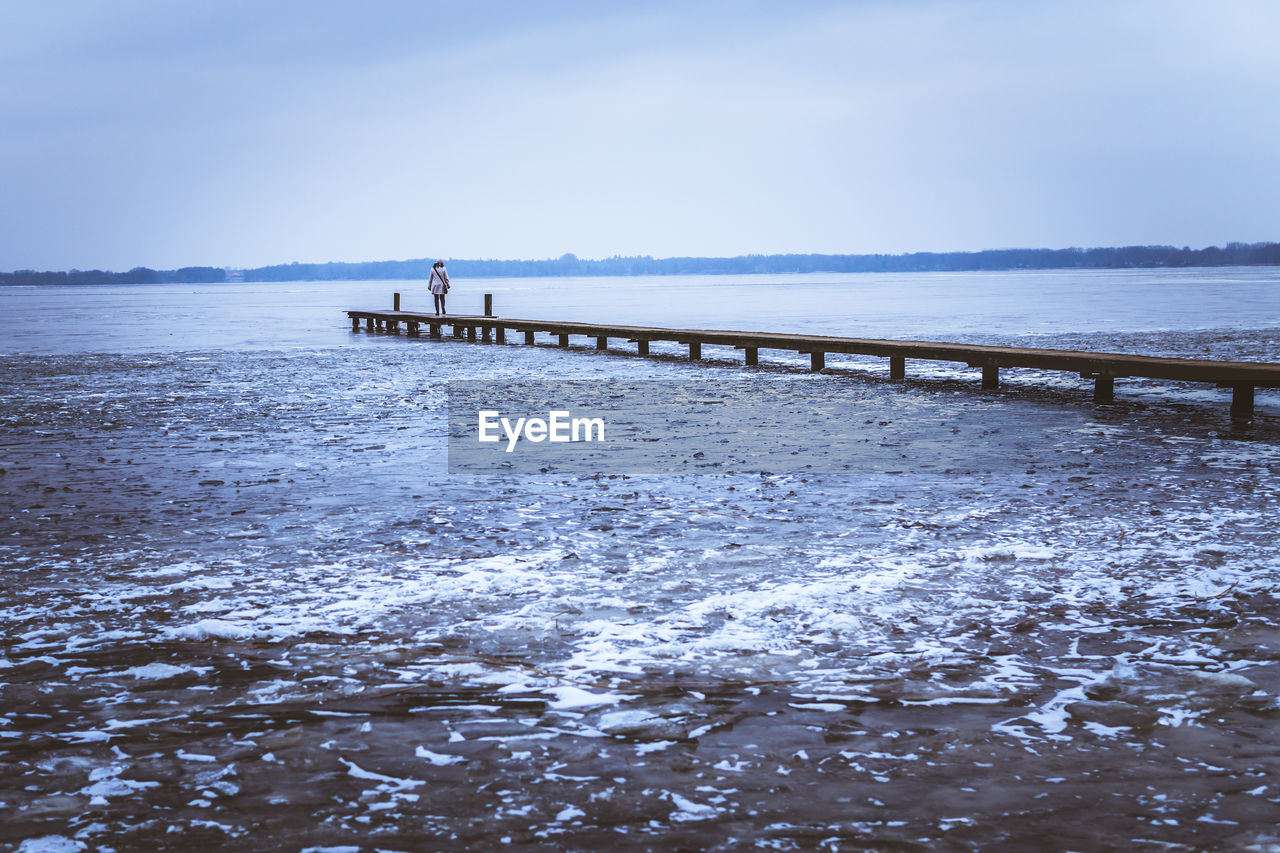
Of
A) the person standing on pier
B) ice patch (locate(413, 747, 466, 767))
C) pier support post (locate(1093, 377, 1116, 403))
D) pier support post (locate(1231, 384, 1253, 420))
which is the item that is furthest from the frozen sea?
the person standing on pier

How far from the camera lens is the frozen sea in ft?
9.68

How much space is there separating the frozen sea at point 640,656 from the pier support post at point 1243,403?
2859 mm

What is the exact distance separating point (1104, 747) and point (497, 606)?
2496mm

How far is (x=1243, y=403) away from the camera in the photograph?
1152 centimetres

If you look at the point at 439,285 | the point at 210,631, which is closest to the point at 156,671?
the point at 210,631

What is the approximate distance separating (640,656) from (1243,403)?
978cm

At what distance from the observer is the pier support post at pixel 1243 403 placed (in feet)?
37.6

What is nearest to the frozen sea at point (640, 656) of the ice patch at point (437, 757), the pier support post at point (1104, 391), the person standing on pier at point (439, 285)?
the ice patch at point (437, 757)

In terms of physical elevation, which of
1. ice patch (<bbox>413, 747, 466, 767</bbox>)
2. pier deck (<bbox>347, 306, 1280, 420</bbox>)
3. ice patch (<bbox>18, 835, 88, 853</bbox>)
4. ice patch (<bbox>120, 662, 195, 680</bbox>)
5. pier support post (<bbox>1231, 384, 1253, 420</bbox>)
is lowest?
ice patch (<bbox>18, 835, 88, 853</bbox>)

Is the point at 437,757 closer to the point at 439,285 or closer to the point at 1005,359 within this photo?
the point at 1005,359

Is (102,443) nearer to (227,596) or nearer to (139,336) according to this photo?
(227,596)

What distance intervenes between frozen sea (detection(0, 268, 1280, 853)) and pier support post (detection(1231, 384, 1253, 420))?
286 centimetres

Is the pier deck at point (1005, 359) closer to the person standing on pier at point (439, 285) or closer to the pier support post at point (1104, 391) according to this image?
the pier support post at point (1104, 391)

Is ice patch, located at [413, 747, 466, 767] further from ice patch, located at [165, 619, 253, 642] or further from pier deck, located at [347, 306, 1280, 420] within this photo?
pier deck, located at [347, 306, 1280, 420]
